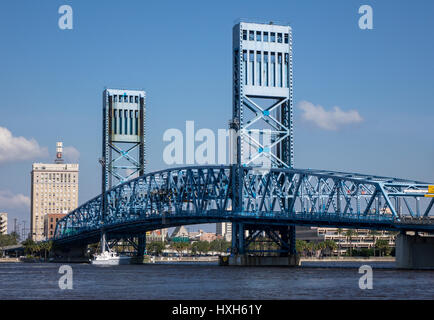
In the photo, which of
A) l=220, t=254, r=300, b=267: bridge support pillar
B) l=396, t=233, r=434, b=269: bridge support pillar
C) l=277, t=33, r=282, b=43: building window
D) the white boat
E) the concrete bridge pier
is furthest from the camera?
the white boat

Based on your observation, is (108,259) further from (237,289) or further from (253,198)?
(237,289)

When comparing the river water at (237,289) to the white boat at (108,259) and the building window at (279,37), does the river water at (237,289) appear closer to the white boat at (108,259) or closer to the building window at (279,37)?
the building window at (279,37)

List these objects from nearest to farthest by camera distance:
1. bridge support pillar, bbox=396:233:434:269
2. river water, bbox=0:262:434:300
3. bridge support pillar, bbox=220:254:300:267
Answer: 1. river water, bbox=0:262:434:300
2. bridge support pillar, bbox=396:233:434:269
3. bridge support pillar, bbox=220:254:300:267

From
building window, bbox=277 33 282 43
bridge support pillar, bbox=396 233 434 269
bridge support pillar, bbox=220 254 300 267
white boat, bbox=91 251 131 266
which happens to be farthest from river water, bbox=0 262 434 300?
white boat, bbox=91 251 131 266

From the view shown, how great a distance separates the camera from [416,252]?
11981 cm

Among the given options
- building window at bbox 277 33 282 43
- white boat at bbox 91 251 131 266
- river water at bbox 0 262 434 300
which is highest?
building window at bbox 277 33 282 43

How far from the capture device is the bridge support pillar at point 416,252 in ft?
391

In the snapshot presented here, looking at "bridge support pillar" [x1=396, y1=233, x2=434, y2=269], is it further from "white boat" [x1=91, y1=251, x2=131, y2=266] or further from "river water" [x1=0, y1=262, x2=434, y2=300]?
"white boat" [x1=91, y1=251, x2=131, y2=266]

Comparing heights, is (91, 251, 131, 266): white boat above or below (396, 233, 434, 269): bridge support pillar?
below

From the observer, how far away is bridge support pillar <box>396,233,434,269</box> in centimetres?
11912

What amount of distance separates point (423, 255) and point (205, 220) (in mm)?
41949

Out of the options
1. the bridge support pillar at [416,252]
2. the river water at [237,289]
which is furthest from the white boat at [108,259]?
the river water at [237,289]

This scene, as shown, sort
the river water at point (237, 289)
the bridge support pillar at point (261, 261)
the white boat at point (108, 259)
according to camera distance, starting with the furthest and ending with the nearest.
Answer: the white boat at point (108, 259) < the bridge support pillar at point (261, 261) < the river water at point (237, 289)
